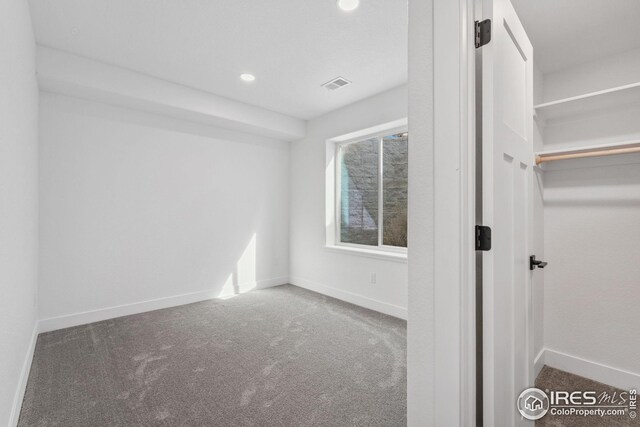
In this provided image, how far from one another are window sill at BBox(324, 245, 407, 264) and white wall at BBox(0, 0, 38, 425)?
3.08m

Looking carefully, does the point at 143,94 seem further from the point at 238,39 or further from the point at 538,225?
the point at 538,225

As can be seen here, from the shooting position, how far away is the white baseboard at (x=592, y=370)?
199cm

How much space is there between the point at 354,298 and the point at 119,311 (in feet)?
8.95

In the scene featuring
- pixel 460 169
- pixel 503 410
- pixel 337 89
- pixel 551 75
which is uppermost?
pixel 337 89

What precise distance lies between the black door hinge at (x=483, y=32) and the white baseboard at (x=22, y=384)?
276 centimetres

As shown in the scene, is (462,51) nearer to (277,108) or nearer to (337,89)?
(337,89)

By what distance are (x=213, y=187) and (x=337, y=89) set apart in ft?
6.83

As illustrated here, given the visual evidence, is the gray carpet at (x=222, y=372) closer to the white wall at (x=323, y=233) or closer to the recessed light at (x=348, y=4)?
the white wall at (x=323, y=233)

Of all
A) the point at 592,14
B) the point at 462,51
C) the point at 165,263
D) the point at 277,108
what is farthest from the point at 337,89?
the point at 165,263

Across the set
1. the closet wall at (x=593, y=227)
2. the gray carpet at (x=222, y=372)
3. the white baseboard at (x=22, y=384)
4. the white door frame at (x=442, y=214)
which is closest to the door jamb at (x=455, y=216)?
the white door frame at (x=442, y=214)

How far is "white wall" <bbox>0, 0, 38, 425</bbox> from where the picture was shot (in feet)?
4.82

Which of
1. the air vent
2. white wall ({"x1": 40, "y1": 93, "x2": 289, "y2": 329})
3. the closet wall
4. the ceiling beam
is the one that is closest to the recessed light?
the air vent

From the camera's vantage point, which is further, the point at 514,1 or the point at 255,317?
the point at 255,317

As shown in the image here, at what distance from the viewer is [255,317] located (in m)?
3.35
